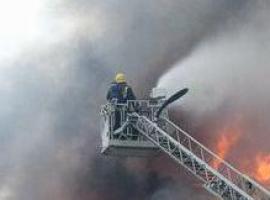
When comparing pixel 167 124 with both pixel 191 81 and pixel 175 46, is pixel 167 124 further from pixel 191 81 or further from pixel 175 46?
pixel 175 46

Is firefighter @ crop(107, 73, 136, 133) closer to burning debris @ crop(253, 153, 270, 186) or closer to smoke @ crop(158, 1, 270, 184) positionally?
smoke @ crop(158, 1, 270, 184)

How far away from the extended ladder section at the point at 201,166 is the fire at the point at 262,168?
5.24m

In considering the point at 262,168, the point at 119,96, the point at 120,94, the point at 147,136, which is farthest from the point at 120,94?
the point at 262,168

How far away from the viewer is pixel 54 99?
82.5ft

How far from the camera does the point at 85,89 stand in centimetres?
2558

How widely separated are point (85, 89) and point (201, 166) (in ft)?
29.1

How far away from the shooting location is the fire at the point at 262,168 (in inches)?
945

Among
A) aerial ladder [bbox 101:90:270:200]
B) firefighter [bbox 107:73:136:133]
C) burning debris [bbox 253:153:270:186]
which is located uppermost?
firefighter [bbox 107:73:136:133]

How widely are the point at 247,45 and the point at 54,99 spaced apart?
28.3 feet

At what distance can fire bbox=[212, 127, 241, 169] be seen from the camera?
2461 centimetres

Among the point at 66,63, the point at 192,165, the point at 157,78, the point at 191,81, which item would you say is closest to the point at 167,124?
the point at 192,165

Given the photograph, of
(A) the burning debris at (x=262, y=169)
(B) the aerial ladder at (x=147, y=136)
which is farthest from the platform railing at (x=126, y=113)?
(A) the burning debris at (x=262, y=169)

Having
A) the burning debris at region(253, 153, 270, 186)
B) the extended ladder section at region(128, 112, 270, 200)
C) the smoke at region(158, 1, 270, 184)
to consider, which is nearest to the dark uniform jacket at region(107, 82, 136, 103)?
the extended ladder section at region(128, 112, 270, 200)

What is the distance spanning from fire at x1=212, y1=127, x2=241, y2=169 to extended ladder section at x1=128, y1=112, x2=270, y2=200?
467cm
